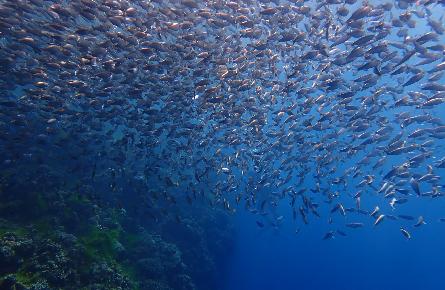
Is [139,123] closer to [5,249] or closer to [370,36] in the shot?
[5,249]

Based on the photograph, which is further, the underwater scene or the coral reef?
the underwater scene

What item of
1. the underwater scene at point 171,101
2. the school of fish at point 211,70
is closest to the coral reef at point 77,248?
the underwater scene at point 171,101

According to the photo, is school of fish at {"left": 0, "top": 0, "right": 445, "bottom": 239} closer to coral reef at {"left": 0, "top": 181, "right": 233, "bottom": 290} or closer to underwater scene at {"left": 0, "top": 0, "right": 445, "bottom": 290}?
underwater scene at {"left": 0, "top": 0, "right": 445, "bottom": 290}

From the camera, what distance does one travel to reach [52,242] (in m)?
10.3

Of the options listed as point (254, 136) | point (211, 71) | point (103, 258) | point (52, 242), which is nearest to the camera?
point (52, 242)

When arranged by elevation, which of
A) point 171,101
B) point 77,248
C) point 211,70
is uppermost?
point 211,70

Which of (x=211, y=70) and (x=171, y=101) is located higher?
(x=211, y=70)

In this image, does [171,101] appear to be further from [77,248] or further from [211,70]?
[77,248]

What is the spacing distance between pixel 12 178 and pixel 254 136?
991 cm

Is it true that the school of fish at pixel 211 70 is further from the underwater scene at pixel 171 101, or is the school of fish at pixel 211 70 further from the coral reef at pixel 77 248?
the coral reef at pixel 77 248

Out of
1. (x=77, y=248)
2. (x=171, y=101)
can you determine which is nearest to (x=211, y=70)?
(x=171, y=101)

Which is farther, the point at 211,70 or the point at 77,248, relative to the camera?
the point at 211,70

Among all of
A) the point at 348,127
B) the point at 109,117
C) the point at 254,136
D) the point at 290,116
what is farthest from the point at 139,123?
the point at 348,127

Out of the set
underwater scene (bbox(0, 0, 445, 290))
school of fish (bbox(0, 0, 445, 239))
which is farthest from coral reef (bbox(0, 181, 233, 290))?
school of fish (bbox(0, 0, 445, 239))
